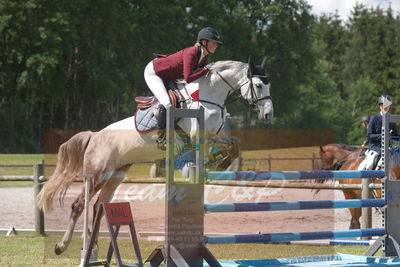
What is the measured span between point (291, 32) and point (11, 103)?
20980mm

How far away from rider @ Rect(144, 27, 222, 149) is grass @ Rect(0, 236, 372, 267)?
1.49m

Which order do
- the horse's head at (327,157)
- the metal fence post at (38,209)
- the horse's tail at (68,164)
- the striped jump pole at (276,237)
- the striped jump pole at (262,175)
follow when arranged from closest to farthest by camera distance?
1. the striped jump pole at (276,237)
2. the striped jump pole at (262,175)
3. the horse's tail at (68,164)
4. the metal fence post at (38,209)
5. the horse's head at (327,157)

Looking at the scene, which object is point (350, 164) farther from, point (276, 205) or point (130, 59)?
point (130, 59)

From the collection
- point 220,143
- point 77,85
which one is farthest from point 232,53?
point 220,143

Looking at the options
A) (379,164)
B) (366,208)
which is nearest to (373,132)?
(379,164)

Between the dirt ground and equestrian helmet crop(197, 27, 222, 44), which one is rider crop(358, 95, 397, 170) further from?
equestrian helmet crop(197, 27, 222, 44)

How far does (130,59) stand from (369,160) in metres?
27.6

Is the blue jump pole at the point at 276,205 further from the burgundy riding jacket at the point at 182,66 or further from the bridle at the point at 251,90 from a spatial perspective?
the burgundy riding jacket at the point at 182,66

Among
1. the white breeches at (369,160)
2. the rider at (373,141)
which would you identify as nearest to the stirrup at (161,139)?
the rider at (373,141)

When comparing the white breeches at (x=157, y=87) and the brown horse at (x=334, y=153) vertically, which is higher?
the white breeches at (x=157, y=87)

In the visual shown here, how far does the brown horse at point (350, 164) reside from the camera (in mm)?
8516

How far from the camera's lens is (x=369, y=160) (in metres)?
8.36

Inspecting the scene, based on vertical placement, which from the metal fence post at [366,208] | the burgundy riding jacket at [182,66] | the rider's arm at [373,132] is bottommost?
the metal fence post at [366,208]

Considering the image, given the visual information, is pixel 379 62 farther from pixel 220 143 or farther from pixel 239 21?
pixel 220 143
